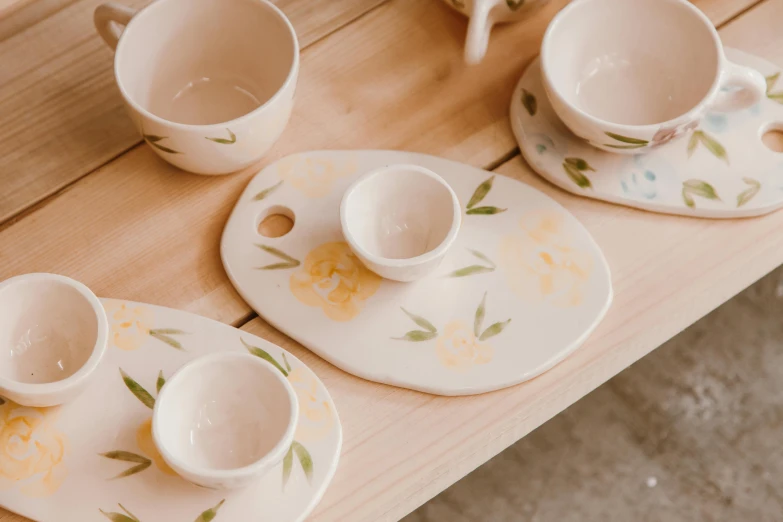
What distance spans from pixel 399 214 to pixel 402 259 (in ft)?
0.18

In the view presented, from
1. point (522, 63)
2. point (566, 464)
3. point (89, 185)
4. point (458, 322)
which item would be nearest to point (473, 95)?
point (522, 63)

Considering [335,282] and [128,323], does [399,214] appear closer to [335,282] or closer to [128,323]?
[335,282]

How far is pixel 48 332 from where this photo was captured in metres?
0.58

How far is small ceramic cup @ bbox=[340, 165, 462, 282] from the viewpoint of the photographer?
1.95 feet

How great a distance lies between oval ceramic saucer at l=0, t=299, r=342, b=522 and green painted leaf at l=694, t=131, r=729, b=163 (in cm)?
35

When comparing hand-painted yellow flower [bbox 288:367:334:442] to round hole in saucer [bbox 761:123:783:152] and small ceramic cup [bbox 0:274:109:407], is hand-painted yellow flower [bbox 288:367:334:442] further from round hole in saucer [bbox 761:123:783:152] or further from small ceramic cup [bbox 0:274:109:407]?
round hole in saucer [bbox 761:123:783:152]

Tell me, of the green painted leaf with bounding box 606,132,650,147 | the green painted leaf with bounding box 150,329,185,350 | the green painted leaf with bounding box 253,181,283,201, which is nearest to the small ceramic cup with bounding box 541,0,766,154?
the green painted leaf with bounding box 606,132,650,147

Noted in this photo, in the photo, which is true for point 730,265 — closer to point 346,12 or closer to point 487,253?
point 487,253

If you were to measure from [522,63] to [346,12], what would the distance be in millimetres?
159

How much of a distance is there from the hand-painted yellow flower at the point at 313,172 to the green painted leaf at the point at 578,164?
168 millimetres

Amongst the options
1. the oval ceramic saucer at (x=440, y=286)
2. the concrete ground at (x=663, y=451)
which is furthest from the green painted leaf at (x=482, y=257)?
the concrete ground at (x=663, y=451)

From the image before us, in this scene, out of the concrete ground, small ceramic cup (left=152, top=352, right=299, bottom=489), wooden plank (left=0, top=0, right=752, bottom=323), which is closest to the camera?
small ceramic cup (left=152, top=352, right=299, bottom=489)

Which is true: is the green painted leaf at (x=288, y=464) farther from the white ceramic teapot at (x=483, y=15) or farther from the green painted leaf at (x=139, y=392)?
the white ceramic teapot at (x=483, y=15)

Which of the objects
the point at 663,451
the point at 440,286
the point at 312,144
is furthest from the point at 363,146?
the point at 663,451
